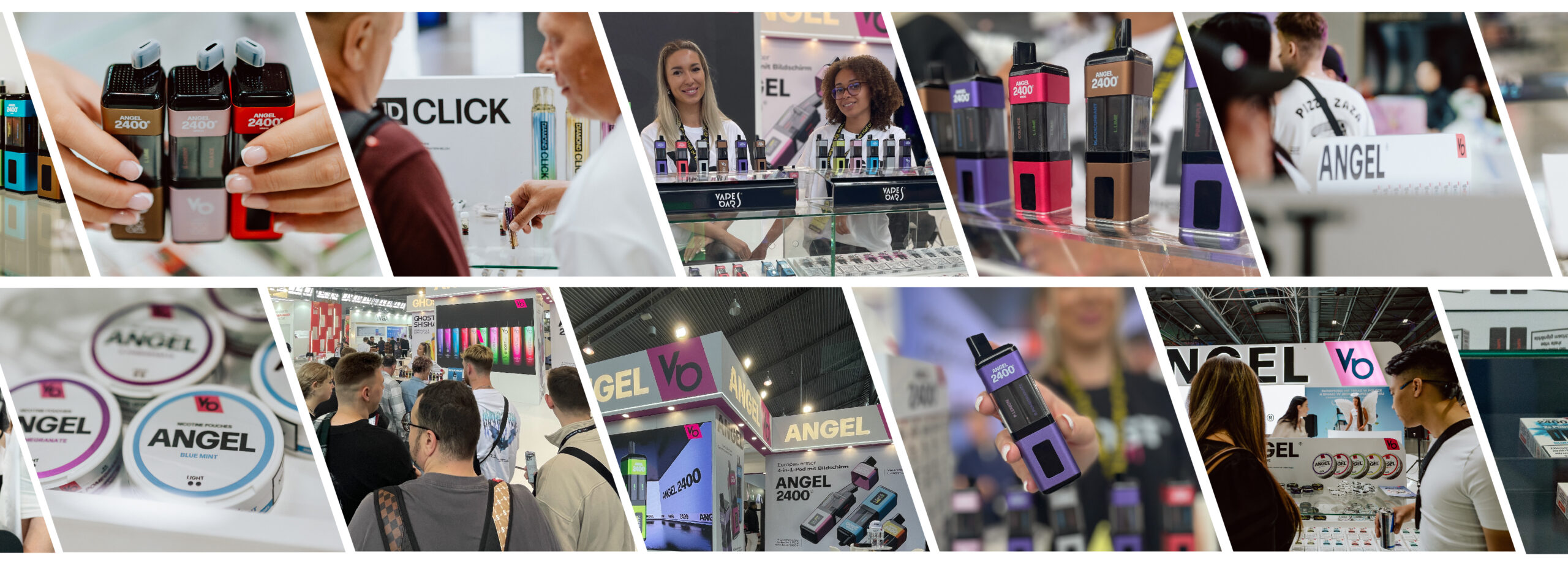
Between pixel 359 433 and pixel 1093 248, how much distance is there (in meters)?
2.24

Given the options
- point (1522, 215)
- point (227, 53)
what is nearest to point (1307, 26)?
point (1522, 215)

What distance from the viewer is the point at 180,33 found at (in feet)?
8.26

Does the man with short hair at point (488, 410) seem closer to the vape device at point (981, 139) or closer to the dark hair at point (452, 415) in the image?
the dark hair at point (452, 415)

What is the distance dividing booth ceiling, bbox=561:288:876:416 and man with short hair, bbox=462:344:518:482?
0.30 meters

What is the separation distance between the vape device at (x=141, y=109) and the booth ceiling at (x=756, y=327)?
1187 mm

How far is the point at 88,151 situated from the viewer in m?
2.54

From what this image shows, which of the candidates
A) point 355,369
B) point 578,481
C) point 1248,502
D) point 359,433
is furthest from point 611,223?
point 1248,502

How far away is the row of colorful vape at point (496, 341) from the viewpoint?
8.72ft

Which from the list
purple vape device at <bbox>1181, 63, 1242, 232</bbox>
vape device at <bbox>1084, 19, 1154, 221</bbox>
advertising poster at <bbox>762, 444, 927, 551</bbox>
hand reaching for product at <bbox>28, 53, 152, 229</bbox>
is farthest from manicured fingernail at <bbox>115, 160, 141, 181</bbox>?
purple vape device at <bbox>1181, 63, 1242, 232</bbox>

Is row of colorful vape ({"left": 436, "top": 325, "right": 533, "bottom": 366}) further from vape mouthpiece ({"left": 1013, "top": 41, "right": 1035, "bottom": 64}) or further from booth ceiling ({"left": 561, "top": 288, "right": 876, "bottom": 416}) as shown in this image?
vape mouthpiece ({"left": 1013, "top": 41, "right": 1035, "bottom": 64})

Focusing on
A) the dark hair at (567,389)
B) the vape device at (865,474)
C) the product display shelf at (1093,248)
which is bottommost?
the vape device at (865,474)

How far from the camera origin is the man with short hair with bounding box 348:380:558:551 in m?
2.72

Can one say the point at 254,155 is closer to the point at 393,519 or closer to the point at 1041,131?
the point at 393,519

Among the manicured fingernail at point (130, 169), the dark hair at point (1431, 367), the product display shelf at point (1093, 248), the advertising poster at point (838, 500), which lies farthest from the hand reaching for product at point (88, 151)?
the dark hair at point (1431, 367)
